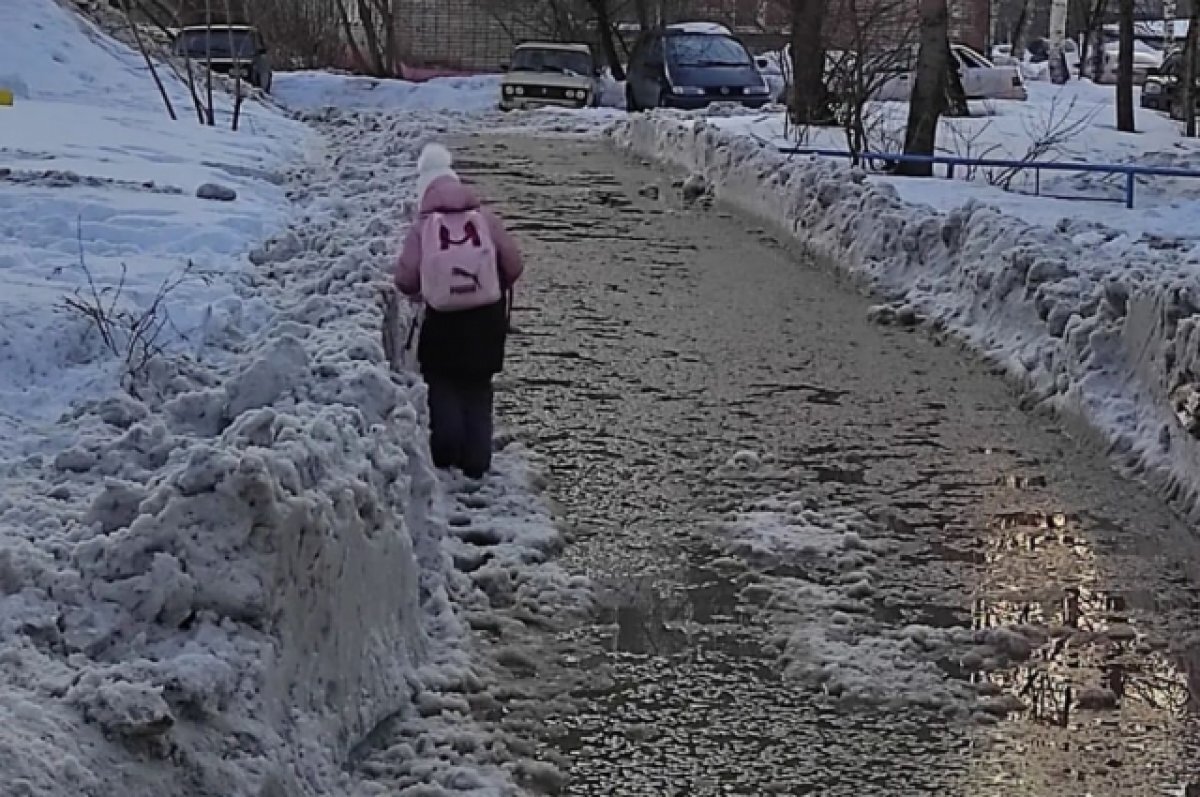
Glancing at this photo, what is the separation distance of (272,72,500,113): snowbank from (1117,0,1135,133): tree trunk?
14.7m

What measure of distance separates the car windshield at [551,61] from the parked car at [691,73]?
13.0 ft

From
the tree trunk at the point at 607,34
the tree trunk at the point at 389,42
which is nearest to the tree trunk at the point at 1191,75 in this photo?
the tree trunk at the point at 607,34

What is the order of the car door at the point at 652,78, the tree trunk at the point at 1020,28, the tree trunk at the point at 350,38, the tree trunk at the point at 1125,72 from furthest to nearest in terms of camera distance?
the tree trunk at the point at 1020,28 < the tree trunk at the point at 350,38 < the car door at the point at 652,78 < the tree trunk at the point at 1125,72

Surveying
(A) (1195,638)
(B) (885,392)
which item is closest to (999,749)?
(A) (1195,638)

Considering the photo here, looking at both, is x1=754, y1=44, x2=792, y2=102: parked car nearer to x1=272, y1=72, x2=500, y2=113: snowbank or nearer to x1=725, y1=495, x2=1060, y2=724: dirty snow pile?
x1=272, y1=72, x2=500, y2=113: snowbank

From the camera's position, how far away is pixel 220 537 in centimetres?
454

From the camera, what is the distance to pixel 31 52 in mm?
26562

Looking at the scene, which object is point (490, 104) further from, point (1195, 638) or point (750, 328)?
point (1195, 638)

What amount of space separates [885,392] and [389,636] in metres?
4.99

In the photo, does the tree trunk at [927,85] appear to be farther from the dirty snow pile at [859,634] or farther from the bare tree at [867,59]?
the dirty snow pile at [859,634]

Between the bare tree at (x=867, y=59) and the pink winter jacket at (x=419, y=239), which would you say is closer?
the pink winter jacket at (x=419, y=239)

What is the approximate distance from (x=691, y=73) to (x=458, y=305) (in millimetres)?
27297

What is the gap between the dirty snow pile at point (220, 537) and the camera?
4.03m

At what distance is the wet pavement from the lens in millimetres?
5172
